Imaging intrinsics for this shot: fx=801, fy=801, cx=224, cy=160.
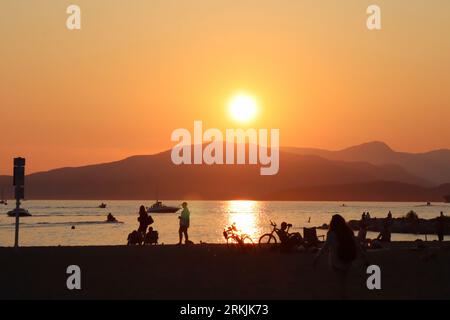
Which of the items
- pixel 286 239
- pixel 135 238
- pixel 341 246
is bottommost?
pixel 341 246

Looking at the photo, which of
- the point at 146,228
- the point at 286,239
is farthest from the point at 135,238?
the point at 286,239

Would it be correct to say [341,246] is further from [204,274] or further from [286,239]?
[286,239]

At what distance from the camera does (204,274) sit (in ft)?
69.4

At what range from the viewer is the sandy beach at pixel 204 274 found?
17.3m

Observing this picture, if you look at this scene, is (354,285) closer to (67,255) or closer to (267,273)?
(267,273)

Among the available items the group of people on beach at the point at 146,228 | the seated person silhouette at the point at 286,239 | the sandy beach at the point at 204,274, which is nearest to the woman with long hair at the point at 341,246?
the sandy beach at the point at 204,274

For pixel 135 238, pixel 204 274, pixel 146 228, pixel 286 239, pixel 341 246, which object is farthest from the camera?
pixel 135 238

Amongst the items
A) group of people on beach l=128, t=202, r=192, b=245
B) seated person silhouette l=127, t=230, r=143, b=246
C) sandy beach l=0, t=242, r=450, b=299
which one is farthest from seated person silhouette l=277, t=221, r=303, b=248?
seated person silhouette l=127, t=230, r=143, b=246

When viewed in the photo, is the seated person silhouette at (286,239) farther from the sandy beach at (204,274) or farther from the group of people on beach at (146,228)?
the group of people on beach at (146,228)
